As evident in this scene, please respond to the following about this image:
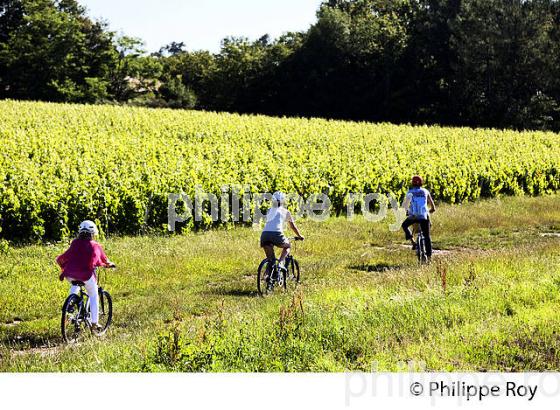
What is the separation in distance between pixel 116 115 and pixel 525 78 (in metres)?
41.7

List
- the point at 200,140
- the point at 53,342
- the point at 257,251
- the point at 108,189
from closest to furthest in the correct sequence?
1. the point at 53,342
2. the point at 257,251
3. the point at 108,189
4. the point at 200,140

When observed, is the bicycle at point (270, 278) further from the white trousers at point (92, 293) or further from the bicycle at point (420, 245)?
the bicycle at point (420, 245)

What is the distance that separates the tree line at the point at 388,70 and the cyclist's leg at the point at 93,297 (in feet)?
181

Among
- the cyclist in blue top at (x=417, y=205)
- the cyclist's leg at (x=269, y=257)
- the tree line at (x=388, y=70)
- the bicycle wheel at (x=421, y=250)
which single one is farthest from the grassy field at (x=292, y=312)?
the tree line at (x=388, y=70)

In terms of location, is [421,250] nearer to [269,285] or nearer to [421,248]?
[421,248]

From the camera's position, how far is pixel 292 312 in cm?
912

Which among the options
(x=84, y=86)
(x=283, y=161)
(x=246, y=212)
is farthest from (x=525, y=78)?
(x=246, y=212)

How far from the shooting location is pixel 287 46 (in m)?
71.7

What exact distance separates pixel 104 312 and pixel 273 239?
3276mm

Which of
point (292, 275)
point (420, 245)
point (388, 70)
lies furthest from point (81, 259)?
point (388, 70)

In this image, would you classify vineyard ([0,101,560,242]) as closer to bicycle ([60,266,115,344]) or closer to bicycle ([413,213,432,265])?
bicycle ([413,213,432,265])

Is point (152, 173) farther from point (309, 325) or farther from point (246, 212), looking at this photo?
point (309, 325)

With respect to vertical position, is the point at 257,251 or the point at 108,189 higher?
the point at 108,189

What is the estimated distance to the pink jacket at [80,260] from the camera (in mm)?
9750
